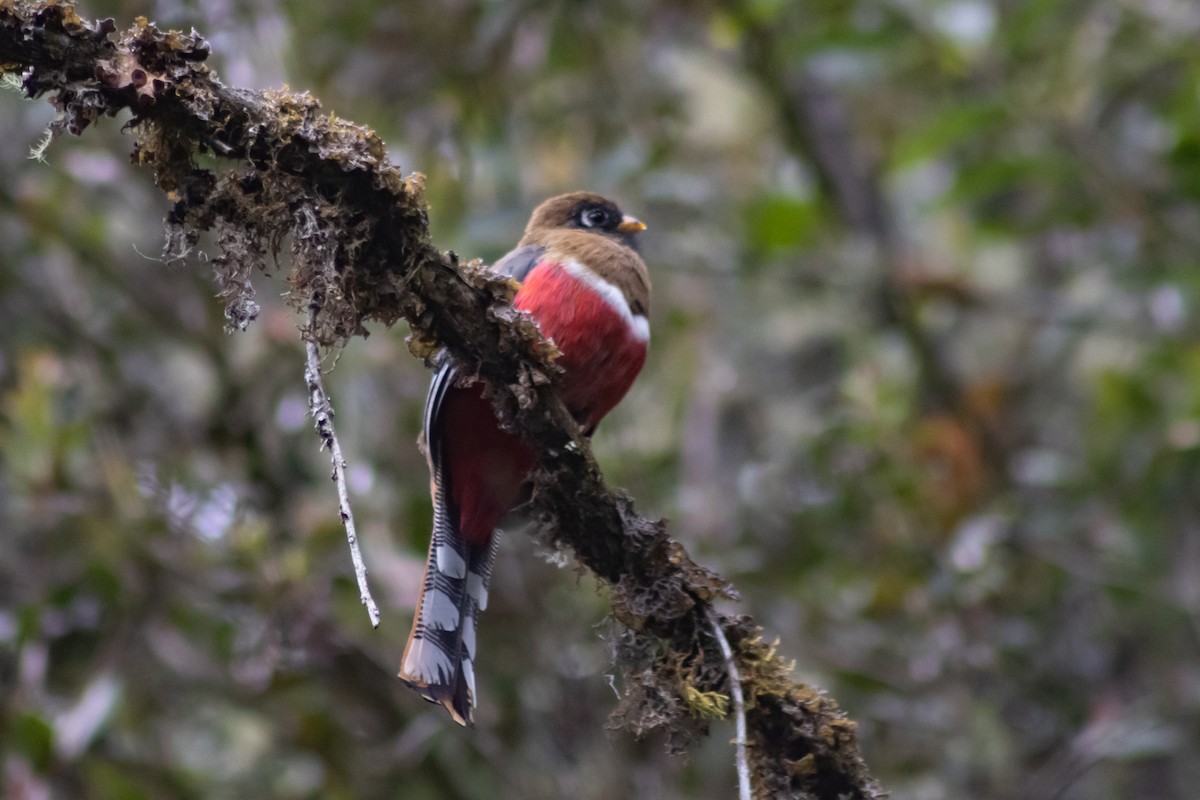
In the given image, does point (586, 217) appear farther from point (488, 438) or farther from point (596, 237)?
point (488, 438)

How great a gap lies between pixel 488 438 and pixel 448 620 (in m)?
0.45

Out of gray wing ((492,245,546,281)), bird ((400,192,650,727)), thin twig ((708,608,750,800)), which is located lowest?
thin twig ((708,608,750,800))

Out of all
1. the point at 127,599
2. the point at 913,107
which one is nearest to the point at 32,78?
the point at 127,599

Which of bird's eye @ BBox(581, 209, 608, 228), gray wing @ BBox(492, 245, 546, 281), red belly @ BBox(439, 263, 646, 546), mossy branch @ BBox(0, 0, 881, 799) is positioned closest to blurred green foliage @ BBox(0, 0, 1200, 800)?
bird's eye @ BBox(581, 209, 608, 228)

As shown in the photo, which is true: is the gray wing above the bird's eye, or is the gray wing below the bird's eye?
below

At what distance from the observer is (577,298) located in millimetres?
3389

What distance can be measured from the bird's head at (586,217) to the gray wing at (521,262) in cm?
50

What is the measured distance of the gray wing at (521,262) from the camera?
3.57 m

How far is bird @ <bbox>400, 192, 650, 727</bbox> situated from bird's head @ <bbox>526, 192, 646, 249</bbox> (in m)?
0.57

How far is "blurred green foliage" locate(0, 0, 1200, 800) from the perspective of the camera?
4125 mm

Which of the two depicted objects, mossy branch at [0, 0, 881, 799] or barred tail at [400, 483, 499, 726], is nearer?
mossy branch at [0, 0, 881, 799]

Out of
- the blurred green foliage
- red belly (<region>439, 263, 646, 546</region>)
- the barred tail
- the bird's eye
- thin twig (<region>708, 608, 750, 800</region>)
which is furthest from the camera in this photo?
the bird's eye

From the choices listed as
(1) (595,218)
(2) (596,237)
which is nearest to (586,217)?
(1) (595,218)

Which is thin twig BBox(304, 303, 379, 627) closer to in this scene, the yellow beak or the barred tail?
the barred tail
